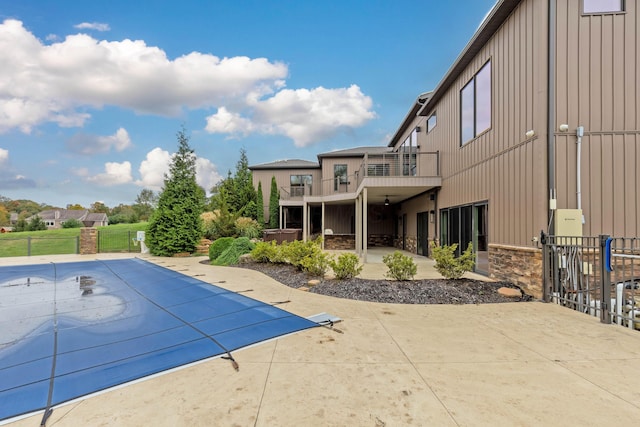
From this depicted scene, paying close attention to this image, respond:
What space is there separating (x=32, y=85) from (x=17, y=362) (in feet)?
50.7

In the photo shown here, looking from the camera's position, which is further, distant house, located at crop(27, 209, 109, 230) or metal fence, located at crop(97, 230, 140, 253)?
distant house, located at crop(27, 209, 109, 230)

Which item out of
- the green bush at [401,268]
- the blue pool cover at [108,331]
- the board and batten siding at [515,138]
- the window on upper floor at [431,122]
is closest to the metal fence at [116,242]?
the blue pool cover at [108,331]

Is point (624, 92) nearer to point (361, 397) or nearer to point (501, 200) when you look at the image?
point (501, 200)

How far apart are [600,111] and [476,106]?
9.82 feet

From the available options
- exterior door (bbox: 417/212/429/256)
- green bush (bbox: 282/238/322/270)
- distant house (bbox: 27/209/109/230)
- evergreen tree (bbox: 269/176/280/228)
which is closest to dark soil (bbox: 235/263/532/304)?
green bush (bbox: 282/238/322/270)

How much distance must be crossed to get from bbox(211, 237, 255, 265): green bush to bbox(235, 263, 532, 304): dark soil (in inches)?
176

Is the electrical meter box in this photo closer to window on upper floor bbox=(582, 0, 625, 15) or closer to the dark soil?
the dark soil

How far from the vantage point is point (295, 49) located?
609 inches

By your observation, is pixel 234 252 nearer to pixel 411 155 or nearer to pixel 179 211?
pixel 179 211

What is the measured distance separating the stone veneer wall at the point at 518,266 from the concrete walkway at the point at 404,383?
1.62 meters

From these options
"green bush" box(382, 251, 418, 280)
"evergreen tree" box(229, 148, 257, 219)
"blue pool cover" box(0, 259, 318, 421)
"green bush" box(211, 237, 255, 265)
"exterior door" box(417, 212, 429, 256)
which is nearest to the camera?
"blue pool cover" box(0, 259, 318, 421)

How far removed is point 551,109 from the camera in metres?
5.83

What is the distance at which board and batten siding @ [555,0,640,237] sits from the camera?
227 inches

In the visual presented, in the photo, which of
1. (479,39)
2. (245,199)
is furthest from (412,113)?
(245,199)
